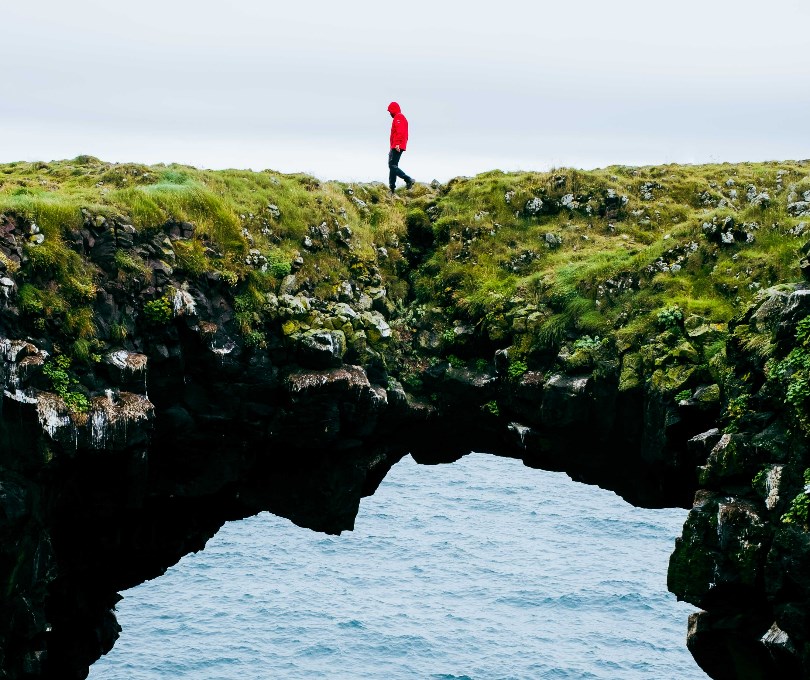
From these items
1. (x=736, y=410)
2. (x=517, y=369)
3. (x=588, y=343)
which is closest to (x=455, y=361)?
(x=517, y=369)

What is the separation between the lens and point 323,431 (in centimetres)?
2523

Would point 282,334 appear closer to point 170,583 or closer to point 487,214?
point 487,214

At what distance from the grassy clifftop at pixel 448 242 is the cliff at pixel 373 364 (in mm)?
78

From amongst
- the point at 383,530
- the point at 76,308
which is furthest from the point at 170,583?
the point at 76,308

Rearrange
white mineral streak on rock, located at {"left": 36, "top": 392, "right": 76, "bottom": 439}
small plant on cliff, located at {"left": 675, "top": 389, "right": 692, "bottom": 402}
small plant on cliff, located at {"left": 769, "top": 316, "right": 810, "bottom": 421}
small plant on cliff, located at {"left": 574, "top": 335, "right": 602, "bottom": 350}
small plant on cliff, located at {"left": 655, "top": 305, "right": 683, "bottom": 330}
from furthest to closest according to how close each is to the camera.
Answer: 1. small plant on cliff, located at {"left": 574, "top": 335, "right": 602, "bottom": 350}
2. small plant on cliff, located at {"left": 655, "top": 305, "right": 683, "bottom": 330}
3. small plant on cliff, located at {"left": 675, "top": 389, "right": 692, "bottom": 402}
4. white mineral streak on rock, located at {"left": 36, "top": 392, "right": 76, "bottom": 439}
5. small plant on cliff, located at {"left": 769, "top": 316, "right": 810, "bottom": 421}

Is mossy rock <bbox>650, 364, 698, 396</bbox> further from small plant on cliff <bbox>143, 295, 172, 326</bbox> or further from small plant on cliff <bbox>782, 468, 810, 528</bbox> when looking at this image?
small plant on cliff <bbox>143, 295, 172, 326</bbox>

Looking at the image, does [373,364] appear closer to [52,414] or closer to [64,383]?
[64,383]

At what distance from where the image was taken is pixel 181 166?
30.0 meters

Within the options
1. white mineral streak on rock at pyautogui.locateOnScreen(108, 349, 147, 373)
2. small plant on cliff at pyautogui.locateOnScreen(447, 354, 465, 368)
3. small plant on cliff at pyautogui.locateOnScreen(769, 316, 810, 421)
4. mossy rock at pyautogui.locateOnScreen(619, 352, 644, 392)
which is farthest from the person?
small plant on cliff at pyautogui.locateOnScreen(769, 316, 810, 421)

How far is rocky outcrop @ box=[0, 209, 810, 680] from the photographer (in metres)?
19.8

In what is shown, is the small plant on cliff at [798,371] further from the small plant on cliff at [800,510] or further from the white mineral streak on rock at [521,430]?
the white mineral streak on rock at [521,430]

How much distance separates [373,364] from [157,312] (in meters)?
5.70

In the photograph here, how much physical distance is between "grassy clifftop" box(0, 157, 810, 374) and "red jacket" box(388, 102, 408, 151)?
1614 mm

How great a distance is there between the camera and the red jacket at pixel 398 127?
3130 centimetres
